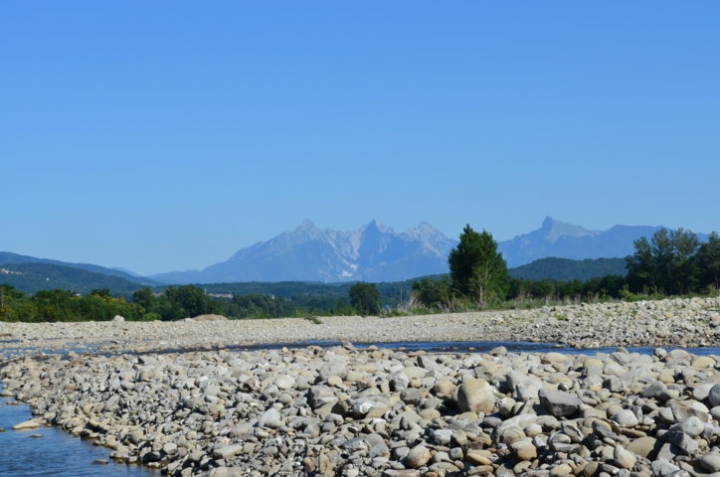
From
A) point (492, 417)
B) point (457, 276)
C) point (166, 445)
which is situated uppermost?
point (457, 276)

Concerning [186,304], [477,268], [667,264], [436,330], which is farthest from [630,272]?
[186,304]

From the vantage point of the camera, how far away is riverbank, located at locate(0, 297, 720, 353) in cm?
2425

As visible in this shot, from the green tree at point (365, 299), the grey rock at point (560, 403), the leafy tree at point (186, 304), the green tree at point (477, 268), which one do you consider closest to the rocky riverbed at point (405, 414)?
the grey rock at point (560, 403)

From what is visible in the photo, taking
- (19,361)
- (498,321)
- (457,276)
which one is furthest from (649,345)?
(457,276)

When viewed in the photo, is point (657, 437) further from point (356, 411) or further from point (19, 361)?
point (19, 361)

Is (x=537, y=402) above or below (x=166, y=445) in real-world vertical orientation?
above

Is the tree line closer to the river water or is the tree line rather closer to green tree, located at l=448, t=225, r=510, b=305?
green tree, located at l=448, t=225, r=510, b=305

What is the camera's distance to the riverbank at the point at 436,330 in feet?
79.6

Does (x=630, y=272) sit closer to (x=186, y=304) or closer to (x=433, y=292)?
(x=433, y=292)

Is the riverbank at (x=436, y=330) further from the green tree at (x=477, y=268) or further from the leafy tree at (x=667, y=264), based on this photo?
the leafy tree at (x=667, y=264)

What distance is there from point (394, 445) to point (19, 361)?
19.5m

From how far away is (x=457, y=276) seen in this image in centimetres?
4738

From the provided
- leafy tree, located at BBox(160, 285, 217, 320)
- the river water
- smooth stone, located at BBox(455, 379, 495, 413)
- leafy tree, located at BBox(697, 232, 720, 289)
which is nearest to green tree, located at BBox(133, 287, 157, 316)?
leafy tree, located at BBox(160, 285, 217, 320)

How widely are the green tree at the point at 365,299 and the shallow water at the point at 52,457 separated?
33827 mm
